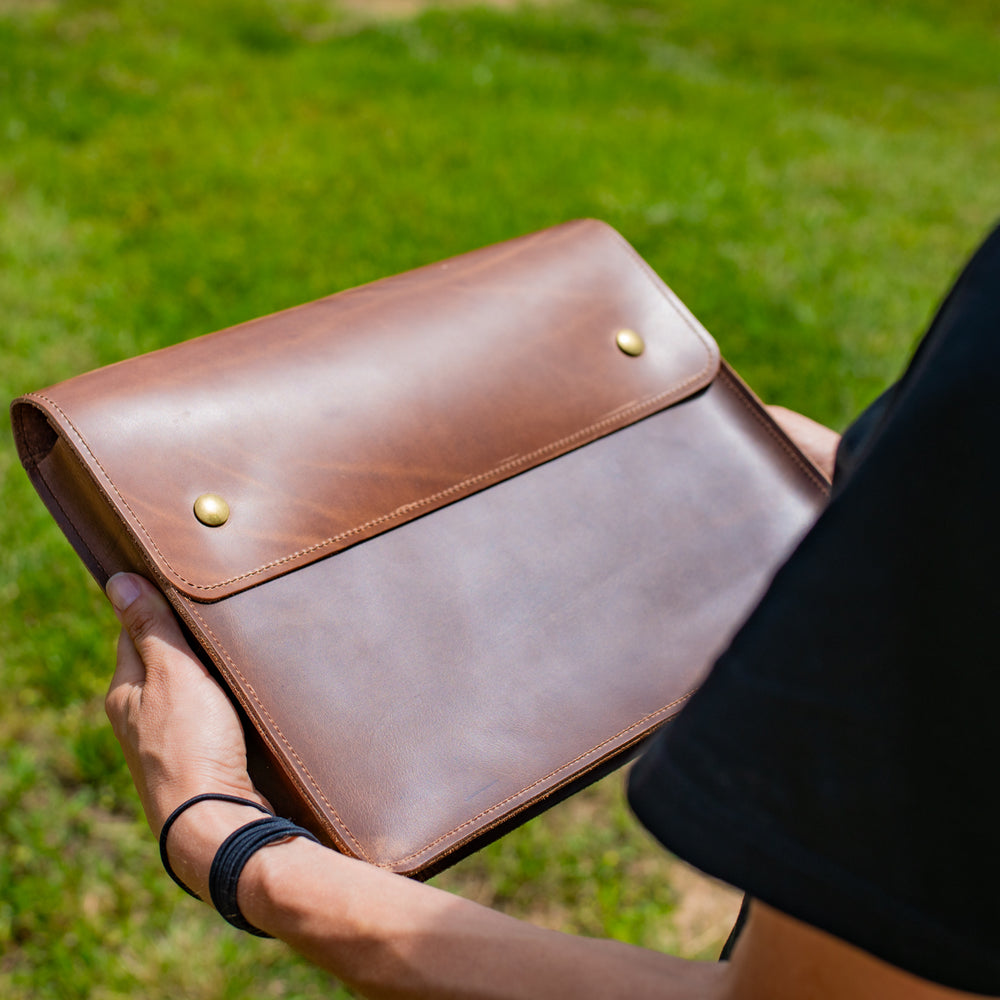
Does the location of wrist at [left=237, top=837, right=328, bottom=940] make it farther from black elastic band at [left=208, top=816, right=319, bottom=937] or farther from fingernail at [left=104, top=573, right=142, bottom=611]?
fingernail at [left=104, top=573, right=142, bottom=611]

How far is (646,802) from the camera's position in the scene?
0.58 meters

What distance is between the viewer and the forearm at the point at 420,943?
760 millimetres

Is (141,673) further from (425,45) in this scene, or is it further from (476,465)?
(425,45)

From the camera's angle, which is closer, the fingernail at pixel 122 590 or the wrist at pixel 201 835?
the wrist at pixel 201 835

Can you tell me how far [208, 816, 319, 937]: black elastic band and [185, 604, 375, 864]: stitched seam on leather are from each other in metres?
0.05

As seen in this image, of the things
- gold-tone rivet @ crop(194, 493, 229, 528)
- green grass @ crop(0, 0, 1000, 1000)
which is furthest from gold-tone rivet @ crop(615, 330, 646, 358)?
green grass @ crop(0, 0, 1000, 1000)

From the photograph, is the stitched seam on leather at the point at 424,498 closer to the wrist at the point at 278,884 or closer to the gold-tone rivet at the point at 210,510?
the gold-tone rivet at the point at 210,510

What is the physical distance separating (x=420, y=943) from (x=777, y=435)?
38.9 inches

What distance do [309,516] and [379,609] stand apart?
0.50 ft

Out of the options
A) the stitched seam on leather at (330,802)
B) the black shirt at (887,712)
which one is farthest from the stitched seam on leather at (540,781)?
the black shirt at (887,712)

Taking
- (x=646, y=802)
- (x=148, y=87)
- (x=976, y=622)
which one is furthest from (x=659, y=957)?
(x=148, y=87)

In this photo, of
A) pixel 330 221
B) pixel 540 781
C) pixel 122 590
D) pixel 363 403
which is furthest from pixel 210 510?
pixel 330 221

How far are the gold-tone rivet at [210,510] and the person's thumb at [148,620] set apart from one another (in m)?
0.11

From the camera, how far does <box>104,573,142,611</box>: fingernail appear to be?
1134mm
